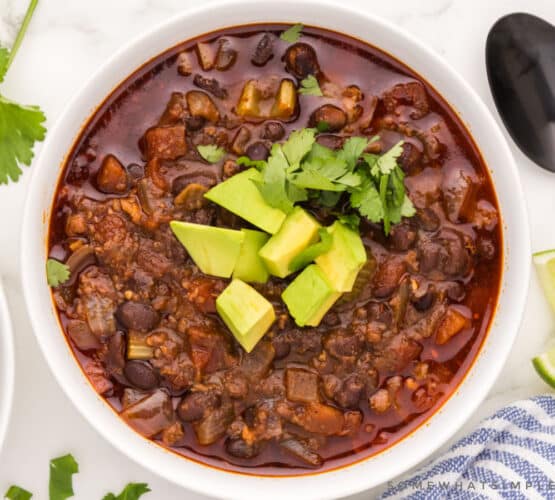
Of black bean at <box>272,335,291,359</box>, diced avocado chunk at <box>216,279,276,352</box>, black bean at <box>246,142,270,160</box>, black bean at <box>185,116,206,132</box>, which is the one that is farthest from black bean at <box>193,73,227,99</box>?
black bean at <box>272,335,291,359</box>

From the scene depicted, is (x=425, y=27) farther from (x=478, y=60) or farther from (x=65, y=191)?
(x=65, y=191)

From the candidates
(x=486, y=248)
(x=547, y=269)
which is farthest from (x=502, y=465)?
(x=486, y=248)

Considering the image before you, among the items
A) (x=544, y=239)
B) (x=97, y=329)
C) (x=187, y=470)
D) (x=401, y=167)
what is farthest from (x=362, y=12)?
(x=187, y=470)

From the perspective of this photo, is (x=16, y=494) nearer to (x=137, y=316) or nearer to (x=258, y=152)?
(x=137, y=316)

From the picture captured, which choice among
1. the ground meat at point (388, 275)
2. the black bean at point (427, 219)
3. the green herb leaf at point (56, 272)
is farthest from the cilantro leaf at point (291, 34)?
the green herb leaf at point (56, 272)

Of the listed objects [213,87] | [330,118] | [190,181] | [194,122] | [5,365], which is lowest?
[5,365]

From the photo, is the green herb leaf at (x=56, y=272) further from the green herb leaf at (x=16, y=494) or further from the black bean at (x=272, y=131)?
the green herb leaf at (x=16, y=494)
